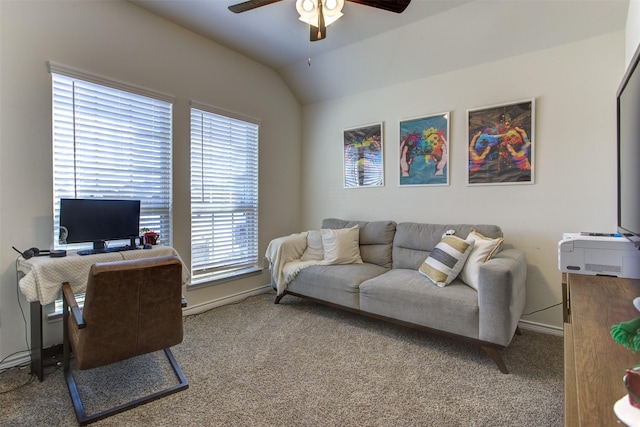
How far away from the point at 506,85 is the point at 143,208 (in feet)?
11.8

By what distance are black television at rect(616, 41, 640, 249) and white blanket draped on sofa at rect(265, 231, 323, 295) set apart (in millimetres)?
2420

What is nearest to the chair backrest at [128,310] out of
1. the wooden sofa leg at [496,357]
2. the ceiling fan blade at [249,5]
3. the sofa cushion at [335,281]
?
the sofa cushion at [335,281]

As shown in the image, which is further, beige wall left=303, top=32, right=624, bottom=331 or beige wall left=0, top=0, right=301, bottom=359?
beige wall left=303, top=32, right=624, bottom=331

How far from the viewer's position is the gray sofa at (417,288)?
6.75ft

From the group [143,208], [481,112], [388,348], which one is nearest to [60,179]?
[143,208]

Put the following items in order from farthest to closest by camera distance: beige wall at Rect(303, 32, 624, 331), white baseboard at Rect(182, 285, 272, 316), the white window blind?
white baseboard at Rect(182, 285, 272, 316)
beige wall at Rect(303, 32, 624, 331)
the white window blind

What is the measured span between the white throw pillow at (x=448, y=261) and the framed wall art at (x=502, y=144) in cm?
84

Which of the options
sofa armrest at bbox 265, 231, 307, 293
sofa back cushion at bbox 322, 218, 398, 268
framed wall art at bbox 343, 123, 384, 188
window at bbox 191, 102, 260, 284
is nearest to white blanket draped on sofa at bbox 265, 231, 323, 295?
sofa armrest at bbox 265, 231, 307, 293

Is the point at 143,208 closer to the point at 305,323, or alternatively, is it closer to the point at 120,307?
the point at 120,307

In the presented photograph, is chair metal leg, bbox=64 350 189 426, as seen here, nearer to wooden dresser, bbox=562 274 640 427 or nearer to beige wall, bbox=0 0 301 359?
beige wall, bbox=0 0 301 359

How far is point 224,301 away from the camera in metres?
3.42

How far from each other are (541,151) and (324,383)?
2681mm

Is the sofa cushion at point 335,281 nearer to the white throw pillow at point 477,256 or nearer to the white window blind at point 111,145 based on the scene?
the white throw pillow at point 477,256

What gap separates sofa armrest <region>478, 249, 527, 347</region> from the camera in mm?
2016
